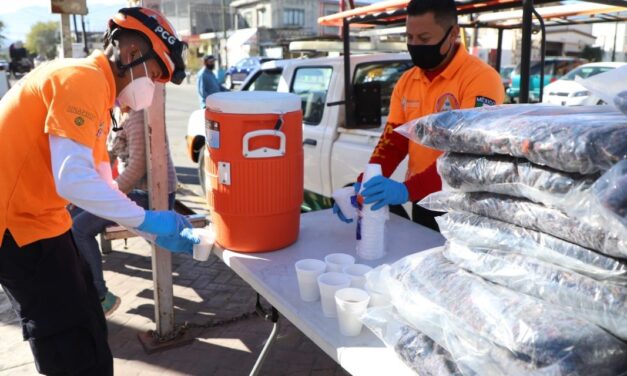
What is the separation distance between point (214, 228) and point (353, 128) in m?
2.47

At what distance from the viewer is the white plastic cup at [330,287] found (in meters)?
1.53

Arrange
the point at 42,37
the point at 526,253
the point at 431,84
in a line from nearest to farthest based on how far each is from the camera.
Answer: the point at 526,253
the point at 431,84
the point at 42,37

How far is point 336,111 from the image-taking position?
445 cm

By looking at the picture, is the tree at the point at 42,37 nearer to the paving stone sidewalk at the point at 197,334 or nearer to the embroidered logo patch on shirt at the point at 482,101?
the paving stone sidewalk at the point at 197,334

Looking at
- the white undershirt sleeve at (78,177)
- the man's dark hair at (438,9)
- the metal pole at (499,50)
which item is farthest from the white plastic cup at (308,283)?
the metal pole at (499,50)

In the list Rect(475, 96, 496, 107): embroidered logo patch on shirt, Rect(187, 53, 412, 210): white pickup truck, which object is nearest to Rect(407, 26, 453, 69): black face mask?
Rect(475, 96, 496, 107): embroidered logo patch on shirt

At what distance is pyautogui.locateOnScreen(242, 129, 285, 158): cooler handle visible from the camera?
6.17 ft

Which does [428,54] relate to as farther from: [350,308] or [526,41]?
[350,308]

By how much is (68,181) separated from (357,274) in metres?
0.98

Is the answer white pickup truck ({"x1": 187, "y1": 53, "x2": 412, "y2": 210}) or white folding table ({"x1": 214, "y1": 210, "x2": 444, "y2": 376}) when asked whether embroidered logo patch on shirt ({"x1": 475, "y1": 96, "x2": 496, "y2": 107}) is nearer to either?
white folding table ({"x1": 214, "y1": 210, "x2": 444, "y2": 376})

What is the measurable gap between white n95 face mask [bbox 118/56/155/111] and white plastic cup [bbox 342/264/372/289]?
101 centimetres

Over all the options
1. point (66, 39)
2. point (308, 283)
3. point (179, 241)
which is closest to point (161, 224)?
point (179, 241)

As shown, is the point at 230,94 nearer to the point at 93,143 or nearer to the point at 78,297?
the point at 93,143

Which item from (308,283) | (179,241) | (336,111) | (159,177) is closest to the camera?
(308,283)
